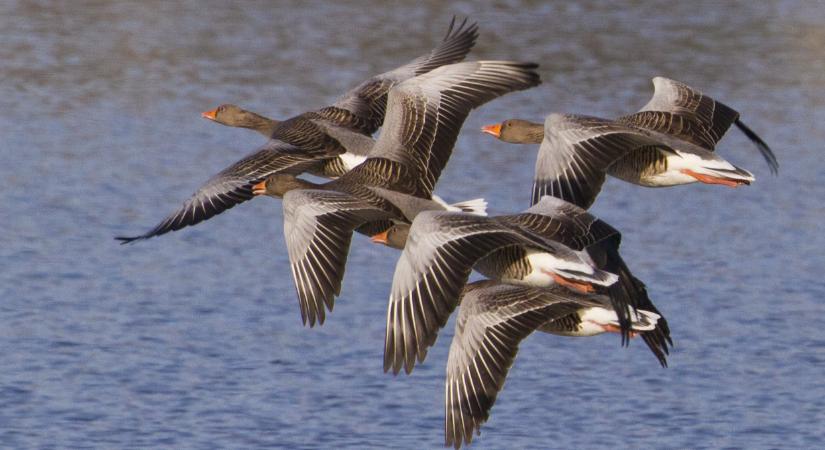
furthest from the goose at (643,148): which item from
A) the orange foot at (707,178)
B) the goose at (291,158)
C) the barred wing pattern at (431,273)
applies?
the barred wing pattern at (431,273)

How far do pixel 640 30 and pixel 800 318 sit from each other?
67.6 ft

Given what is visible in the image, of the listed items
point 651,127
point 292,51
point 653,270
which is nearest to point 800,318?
point 653,270

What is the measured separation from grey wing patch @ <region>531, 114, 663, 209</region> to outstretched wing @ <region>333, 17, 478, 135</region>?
2.85 m

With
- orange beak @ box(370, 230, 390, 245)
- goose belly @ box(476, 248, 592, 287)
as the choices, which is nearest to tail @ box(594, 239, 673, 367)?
goose belly @ box(476, 248, 592, 287)

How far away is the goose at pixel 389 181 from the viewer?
580 inches

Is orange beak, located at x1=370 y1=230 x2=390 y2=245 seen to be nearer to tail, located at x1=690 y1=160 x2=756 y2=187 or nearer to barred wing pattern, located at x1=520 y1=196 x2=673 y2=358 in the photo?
barred wing pattern, located at x1=520 y1=196 x2=673 y2=358

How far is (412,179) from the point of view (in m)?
16.2

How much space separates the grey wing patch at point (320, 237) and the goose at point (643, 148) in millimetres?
2103

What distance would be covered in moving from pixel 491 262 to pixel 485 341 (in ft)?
3.47

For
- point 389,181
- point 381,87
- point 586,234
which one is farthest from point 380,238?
point 381,87

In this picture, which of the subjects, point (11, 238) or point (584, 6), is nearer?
point (11, 238)

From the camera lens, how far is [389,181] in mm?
16031

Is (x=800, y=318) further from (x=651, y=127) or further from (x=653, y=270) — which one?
(x=651, y=127)

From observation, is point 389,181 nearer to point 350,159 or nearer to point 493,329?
point 350,159
